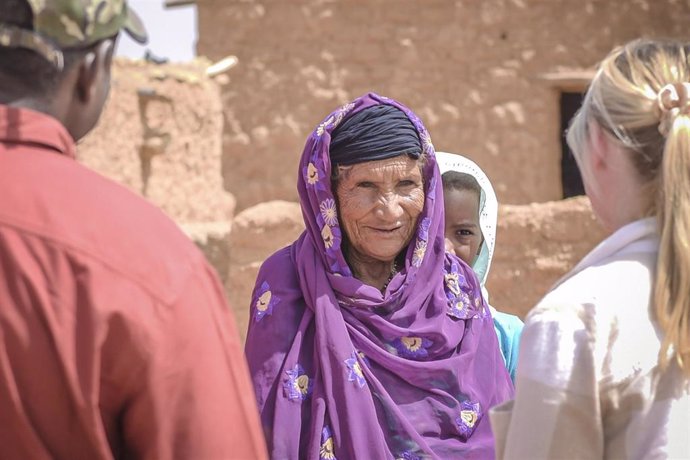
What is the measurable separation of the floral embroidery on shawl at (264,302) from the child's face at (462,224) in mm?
952

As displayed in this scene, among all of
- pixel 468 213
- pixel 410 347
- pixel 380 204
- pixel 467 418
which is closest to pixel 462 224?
pixel 468 213

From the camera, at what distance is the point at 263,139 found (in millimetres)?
11781

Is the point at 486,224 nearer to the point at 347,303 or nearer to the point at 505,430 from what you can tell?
the point at 347,303

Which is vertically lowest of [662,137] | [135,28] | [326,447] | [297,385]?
[326,447]

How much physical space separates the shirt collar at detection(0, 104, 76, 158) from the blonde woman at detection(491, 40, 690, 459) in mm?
879

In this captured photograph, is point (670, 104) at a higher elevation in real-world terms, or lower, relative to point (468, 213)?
higher

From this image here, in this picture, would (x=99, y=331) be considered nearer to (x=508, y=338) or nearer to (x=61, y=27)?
(x=61, y=27)

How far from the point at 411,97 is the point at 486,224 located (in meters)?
7.23

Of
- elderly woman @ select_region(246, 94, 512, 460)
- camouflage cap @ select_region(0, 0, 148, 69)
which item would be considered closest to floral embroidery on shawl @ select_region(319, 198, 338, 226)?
elderly woman @ select_region(246, 94, 512, 460)

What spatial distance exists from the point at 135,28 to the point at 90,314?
0.51 m

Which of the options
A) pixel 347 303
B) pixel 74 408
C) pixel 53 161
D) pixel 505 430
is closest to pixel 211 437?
pixel 74 408

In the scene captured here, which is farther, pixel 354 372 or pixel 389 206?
pixel 389 206

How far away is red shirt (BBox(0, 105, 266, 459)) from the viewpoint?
1521mm

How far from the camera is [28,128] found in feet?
5.26
